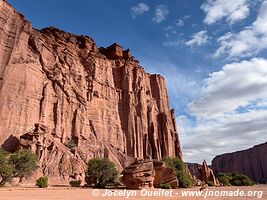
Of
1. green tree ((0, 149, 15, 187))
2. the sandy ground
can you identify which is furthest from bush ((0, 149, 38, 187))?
Answer: the sandy ground

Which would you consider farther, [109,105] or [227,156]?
[227,156]

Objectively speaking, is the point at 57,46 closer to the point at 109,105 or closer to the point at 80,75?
the point at 80,75

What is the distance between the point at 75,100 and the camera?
6169 cm

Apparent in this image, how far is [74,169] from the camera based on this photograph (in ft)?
150

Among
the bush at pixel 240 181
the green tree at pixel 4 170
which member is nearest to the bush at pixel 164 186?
the green tree at pixel 4 170

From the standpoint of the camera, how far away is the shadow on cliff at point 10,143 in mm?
42125

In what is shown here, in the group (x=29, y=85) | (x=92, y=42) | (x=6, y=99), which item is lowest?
(x=6, y=99)

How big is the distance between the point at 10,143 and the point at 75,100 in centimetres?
2089

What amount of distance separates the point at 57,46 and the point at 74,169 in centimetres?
3184

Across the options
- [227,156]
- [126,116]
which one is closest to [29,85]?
[126,116]

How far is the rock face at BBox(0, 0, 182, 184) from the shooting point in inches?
1838

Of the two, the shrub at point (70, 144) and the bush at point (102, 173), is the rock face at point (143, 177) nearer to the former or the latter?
the bush at point (102, 173)

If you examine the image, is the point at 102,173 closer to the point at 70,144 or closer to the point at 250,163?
the point at 70,144

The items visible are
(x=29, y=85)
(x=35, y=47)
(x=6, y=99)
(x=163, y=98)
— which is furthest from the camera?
(x=163, y=98)
